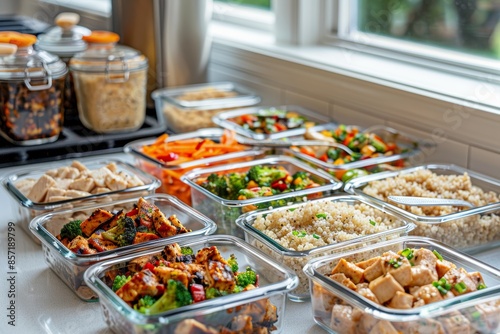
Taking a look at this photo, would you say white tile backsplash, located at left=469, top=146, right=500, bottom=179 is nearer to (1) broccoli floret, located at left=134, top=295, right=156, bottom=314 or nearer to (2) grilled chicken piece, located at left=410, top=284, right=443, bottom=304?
(2) grilled chicken piece, located at left=410, top=284, right=443, bottom=304

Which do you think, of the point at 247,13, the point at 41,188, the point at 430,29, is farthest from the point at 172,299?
the point at 247,13

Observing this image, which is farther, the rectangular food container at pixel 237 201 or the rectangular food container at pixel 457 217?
the rectangular food container at pixel 237 201

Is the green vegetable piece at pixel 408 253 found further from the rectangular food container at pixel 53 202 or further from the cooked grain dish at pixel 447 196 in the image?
the rectangular food container at pixel 53 202

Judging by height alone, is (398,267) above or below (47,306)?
above

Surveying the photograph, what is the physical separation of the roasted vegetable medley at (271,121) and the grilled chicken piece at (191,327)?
105 centimetres

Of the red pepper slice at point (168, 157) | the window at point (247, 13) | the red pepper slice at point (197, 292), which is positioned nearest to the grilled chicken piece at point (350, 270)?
the red pepper slice at point (197, 292)

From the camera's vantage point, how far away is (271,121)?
2182 mm

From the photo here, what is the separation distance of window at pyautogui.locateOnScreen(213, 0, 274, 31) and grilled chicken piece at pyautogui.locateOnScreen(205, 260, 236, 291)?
5.69 ft

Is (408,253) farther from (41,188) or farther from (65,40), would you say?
(65,40)

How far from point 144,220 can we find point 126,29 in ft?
4.45

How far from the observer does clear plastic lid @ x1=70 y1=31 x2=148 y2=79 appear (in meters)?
2.29

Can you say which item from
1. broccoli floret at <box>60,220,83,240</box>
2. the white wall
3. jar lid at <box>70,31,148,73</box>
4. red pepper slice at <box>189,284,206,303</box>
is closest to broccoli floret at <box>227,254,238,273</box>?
red pepper slice at <box>189,284,206,303</box>

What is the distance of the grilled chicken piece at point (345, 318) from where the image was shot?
3.92ft

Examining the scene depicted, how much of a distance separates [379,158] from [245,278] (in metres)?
0.70
